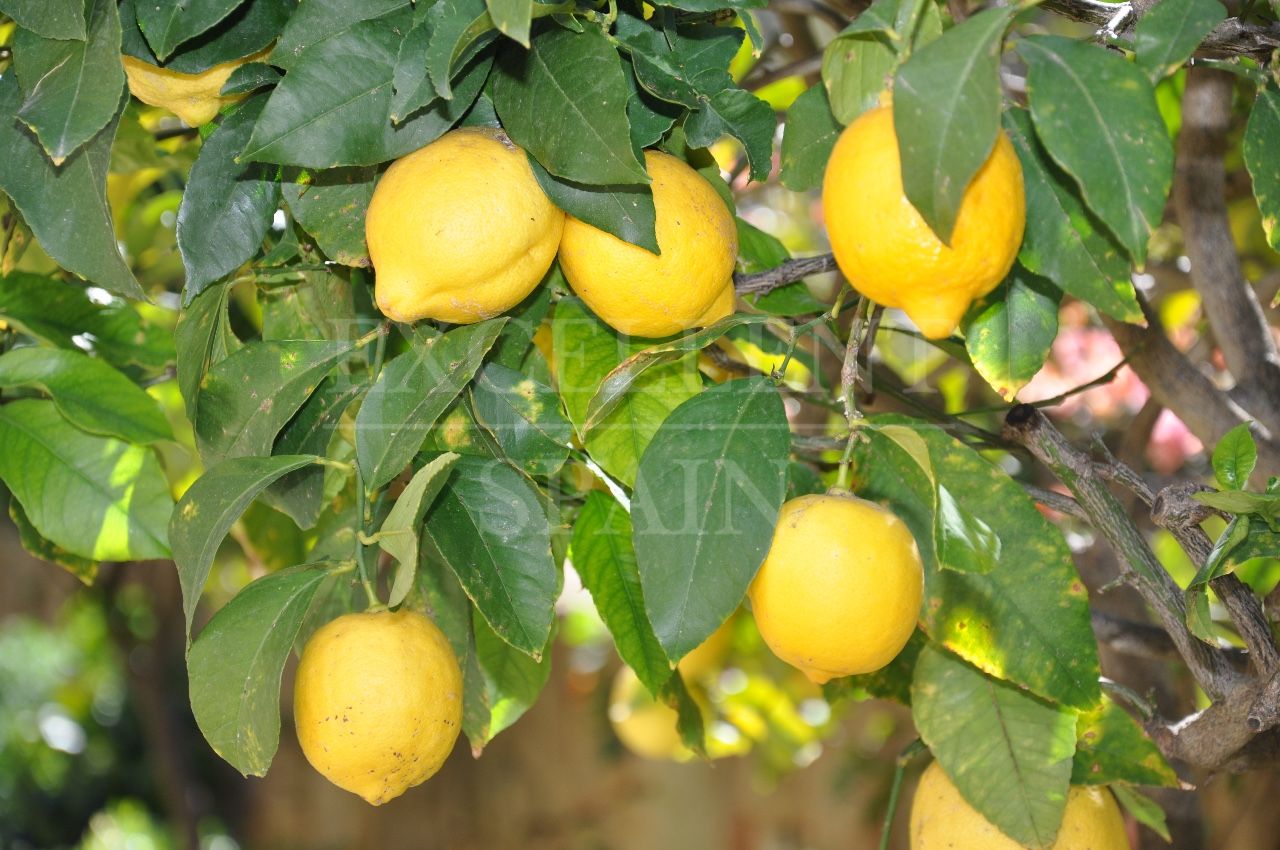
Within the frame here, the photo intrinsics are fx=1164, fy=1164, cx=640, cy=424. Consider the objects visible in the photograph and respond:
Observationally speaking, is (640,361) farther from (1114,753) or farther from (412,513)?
(1114,753)

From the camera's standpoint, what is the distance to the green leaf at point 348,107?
1.88ft

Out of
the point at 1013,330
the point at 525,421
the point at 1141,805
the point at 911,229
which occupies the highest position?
the point at 911,229

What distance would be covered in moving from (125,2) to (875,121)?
0.42m

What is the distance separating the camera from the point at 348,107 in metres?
0.59

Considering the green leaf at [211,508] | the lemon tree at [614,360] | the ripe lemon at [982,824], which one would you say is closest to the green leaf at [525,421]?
the lemon tree at [614,360]

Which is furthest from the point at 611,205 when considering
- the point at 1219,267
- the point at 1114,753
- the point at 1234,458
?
the point at 1219,267

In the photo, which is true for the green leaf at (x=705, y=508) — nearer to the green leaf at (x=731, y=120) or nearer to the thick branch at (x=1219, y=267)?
the green leaf at (x=731, y=120)

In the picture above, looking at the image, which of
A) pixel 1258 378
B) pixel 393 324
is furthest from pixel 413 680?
pixel 1258 378

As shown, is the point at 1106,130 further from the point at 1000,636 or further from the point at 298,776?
the point at 298,776

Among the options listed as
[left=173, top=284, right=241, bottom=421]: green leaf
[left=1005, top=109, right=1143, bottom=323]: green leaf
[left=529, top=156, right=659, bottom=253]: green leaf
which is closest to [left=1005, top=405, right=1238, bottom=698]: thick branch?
[left=1005, top=109, right=1143, bottom=323]: green leaf

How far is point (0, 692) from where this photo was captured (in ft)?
13.3

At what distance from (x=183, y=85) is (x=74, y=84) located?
0.06m

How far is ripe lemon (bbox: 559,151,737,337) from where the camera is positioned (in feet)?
2.01

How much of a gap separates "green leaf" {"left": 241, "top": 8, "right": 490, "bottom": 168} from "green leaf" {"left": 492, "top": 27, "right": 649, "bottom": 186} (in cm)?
3
